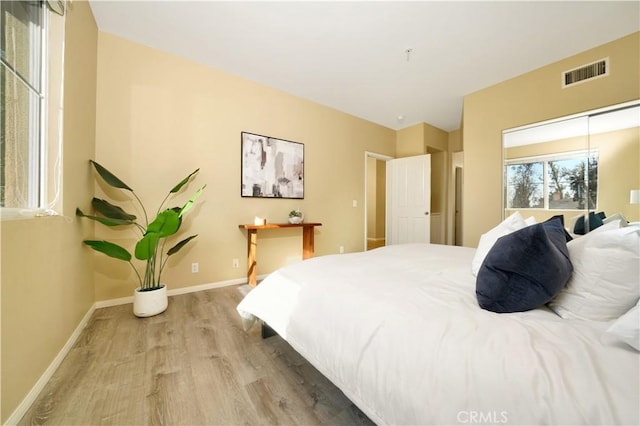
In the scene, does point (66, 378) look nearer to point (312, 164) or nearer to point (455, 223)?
point (312, 164)

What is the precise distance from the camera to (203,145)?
2.79 m

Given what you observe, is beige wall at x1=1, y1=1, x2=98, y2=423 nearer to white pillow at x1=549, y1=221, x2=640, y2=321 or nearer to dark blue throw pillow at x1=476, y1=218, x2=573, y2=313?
dark blue throw pillow at x1=476, y1=218, x2=573, y2=313

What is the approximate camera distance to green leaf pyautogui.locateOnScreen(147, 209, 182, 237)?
189 cm

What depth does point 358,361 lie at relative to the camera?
0.88 m

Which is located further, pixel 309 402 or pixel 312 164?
pixel 312 164

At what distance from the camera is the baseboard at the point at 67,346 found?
1.05m

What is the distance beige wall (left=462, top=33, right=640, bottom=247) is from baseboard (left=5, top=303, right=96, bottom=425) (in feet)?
14.2

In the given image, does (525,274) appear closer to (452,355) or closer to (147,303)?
(452,355)

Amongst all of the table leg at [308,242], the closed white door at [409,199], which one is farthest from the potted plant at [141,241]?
the closed white door at [409,199]

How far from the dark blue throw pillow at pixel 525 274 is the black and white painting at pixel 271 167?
2796 millimetres

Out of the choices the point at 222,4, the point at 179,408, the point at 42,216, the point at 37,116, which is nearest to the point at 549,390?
the point at 179,408

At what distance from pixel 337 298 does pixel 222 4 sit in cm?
254

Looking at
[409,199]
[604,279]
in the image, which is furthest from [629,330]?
[409,199]

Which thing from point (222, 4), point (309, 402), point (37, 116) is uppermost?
point (222, 4)
